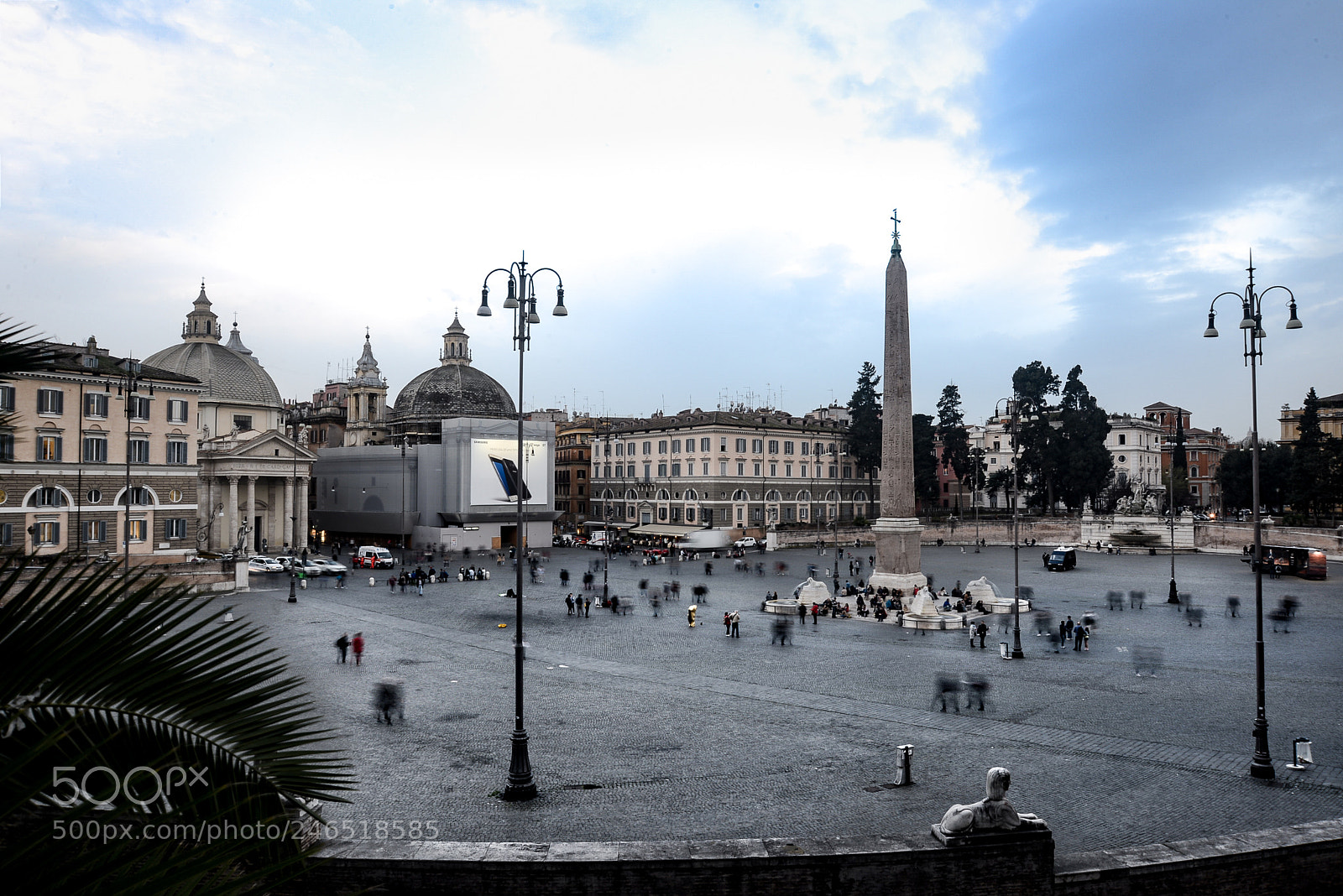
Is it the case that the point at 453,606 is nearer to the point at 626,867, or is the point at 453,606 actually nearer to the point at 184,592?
the point at 626,867

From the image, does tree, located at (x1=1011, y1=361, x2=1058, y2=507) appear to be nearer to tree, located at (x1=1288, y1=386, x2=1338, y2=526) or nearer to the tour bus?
tree, located at (x1=1288, y1=386, x2=1338, y2=526)

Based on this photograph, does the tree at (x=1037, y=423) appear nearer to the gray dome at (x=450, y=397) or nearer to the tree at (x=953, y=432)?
the tree at (x=953, y=432)

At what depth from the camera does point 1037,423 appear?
66.4 m

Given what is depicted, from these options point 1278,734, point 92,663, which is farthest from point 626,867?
point 1278,734

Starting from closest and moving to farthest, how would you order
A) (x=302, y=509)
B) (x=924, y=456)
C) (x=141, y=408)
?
(x=141, y=408) → (x=302, y=509) → (x=924, y=456)

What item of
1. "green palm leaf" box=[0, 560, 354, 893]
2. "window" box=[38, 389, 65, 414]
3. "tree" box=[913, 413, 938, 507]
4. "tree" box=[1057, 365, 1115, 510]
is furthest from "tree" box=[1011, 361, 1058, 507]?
"green palm leaf" box=[0, 560, 354, 893]

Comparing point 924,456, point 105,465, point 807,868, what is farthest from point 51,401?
point 924,456

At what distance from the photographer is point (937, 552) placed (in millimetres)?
59188

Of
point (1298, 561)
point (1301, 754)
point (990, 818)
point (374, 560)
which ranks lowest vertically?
point (374, 560)

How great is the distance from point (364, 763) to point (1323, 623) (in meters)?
28.7

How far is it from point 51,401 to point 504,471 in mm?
26787

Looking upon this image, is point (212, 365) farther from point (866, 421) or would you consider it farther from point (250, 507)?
point (866, 421)

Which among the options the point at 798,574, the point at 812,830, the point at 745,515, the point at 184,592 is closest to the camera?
the point at 184,592

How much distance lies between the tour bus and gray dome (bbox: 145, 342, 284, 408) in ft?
196
